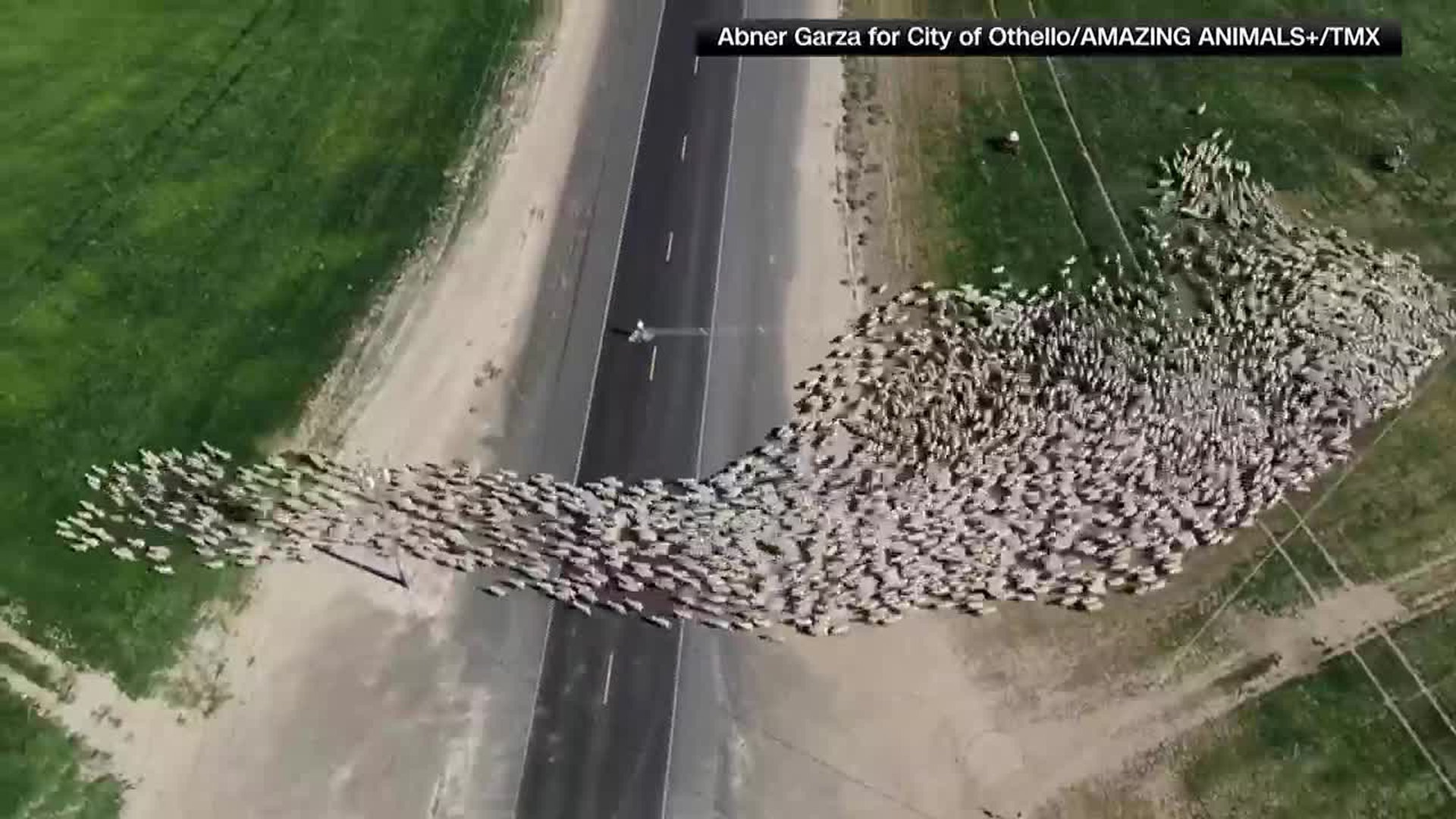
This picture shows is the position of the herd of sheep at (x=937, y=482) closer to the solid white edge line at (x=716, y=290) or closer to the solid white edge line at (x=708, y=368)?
the solid white edge line at (x=708, y=368)

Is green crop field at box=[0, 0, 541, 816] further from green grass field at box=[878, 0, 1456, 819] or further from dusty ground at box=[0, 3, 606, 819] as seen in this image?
green grass field at box=[878, 0, 1456, 819]

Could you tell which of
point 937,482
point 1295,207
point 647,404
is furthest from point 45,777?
point 1295,207

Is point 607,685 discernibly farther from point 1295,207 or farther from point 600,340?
point 1295,207

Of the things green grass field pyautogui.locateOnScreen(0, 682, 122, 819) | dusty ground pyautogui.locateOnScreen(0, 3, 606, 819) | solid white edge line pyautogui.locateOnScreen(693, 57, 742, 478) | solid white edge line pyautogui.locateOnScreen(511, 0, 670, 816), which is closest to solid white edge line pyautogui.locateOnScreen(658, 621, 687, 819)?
solid white edge line pyautogui.locateOnScreen(511, 0, 670, 816)

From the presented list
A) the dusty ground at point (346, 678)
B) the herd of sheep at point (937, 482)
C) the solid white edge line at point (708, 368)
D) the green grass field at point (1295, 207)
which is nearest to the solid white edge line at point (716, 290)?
the solid white edge line at point (708, 368)

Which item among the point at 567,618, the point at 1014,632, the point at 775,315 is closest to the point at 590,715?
the point at 567,618
